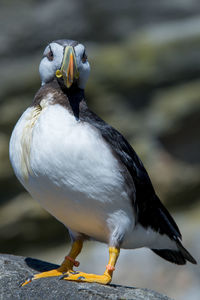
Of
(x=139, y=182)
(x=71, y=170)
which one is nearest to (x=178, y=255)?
(x=139, y=182)

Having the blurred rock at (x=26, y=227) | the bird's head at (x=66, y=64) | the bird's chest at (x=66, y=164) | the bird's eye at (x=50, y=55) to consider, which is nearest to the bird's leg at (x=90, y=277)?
the bird's chest at (x=66, y=164)

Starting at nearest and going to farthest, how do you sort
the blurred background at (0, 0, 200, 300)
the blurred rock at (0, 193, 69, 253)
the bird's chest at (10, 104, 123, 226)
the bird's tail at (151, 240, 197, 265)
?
the bird's chest at (10, 104, 123, 226) → the bird's tail at (151, 240, 197, 265) → the blurred background at (0, 0, 200, 300) → the blurred rock at (0, 193, 69, 253)

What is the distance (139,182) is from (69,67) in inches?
40.9

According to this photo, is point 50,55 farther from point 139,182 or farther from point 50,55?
point 139,182

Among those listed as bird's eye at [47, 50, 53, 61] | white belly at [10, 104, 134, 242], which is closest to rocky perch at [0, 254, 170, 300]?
white belly at [10, 104, 134, 242]

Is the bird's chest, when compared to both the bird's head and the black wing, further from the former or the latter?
the bird's head

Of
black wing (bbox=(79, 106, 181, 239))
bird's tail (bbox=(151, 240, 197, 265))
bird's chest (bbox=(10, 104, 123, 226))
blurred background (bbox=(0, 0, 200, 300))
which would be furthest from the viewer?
blurred background (bbox=(0, 0, 200, 300))

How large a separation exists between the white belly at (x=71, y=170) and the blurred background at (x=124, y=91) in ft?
15.1

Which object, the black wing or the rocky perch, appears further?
the black wing

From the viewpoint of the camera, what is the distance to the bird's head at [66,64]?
145 inches

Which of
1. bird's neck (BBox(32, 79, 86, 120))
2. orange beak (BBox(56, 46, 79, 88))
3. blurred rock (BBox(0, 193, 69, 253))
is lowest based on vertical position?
blurred rock (BBox(0, 193, 69, 253))

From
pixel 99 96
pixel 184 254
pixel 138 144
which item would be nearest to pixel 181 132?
pixel 138 144

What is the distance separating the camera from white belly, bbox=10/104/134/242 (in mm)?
3635

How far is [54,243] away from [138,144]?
2082 millimetres
